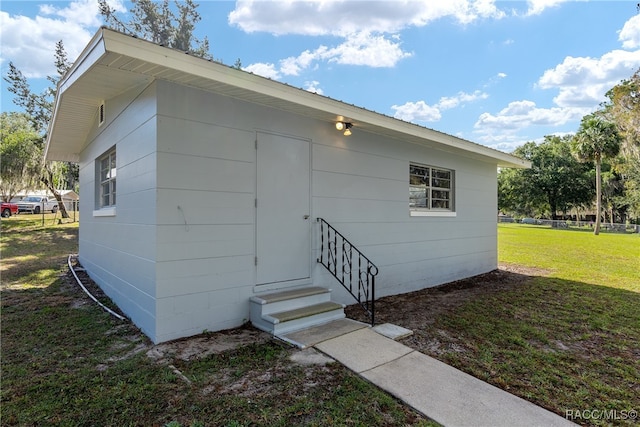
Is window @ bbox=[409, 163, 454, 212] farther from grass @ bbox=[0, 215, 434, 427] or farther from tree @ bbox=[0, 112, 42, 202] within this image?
tree @ bbox=[0, 112, 42, 202]

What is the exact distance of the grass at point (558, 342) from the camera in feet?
8.59

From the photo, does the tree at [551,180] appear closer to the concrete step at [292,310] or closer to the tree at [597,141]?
the tree at [597,141]

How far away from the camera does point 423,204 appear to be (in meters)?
6.64

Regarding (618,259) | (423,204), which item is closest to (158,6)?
(423,204)

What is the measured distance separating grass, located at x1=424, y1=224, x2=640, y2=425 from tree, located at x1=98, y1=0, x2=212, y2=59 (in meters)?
19.5

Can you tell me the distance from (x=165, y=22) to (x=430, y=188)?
19.4m

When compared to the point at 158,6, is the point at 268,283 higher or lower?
lower

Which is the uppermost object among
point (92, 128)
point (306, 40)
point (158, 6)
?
point (158, 6)

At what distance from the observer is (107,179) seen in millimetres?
5707

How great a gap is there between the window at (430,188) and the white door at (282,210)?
8.55 ft

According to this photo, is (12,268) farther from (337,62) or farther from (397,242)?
(337,62)

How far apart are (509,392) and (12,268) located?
10.3 m

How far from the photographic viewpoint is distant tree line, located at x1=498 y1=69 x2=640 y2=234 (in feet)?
68.4

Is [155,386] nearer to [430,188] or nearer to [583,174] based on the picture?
[430,188]
